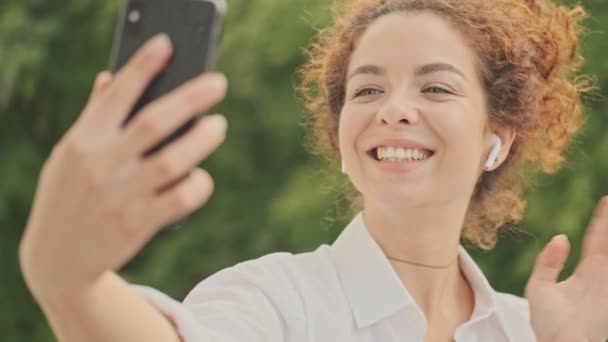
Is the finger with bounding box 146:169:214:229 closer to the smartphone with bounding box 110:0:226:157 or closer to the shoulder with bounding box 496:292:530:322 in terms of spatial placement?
the smartphone with bounding box 110:0:226:157

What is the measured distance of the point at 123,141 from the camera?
1012 mm

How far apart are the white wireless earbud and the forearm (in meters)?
0.84

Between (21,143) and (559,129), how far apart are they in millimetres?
2920

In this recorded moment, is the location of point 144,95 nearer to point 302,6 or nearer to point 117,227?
point 117,227

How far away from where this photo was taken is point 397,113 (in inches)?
66.5

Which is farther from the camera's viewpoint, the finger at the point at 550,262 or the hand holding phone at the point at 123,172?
the finger at the point at 550,262

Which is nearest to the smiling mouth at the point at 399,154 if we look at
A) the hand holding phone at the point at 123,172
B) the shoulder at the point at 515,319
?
the shoulder at the point at 515,319

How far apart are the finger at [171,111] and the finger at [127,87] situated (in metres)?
0.01

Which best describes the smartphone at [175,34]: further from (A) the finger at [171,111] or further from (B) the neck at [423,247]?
(B) the neck at [423,247]

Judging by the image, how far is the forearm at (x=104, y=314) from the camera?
1096 millimetres

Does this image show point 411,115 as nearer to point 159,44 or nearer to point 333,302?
point 333,302

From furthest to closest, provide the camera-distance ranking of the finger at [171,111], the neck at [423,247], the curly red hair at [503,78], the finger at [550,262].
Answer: the curly red hair at [503,78], the neck at [423,247], the finger at [550,262], the finger at [171,111]

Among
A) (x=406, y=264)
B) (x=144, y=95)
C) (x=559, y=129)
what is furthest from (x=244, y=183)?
(x=144, y=95)

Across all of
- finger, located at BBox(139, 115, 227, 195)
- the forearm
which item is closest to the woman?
the forearm
